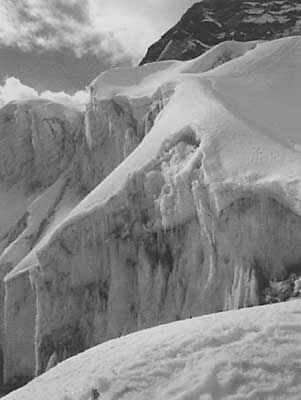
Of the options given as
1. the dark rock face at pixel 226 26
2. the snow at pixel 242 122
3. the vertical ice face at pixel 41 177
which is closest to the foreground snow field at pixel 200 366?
the snow at pixel 242 122

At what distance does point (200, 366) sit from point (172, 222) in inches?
660

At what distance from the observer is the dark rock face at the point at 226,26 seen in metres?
88.0

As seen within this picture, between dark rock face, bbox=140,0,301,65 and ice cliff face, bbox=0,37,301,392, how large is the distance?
4585cm

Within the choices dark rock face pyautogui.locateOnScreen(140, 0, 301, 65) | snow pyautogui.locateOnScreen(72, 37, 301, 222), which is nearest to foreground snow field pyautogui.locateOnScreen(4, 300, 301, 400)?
snow pyautogui.locateOnScreen(72, 37, 301, 222)

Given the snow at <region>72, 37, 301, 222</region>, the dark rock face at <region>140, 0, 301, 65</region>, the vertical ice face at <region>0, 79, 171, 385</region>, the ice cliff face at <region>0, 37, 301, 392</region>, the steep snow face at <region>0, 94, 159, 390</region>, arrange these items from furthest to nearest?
the dark rock face at <region>140, 0, 301, 65</region>, the steep snow face at <region>0, 94, 159, 390</region>, the vertical ice face at <region>0, 79, 171, 385</region>, the snow at <region>72, 37, 301, 222</region>, the ice cliff face at <region>0, 37, 301, 392</region>

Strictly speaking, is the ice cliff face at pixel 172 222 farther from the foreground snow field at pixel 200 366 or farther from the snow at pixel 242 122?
the foreground snow field at pixel 200 366

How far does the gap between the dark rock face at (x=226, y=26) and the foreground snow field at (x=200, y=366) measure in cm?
7505

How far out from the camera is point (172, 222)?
87.1ft

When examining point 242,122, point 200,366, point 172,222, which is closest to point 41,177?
point 242,122

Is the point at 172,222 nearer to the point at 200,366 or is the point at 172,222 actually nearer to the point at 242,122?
the point at 242,122

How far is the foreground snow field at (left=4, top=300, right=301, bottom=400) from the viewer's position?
9.40m

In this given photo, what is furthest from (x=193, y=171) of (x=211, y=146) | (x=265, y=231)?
(x=265, y=231)

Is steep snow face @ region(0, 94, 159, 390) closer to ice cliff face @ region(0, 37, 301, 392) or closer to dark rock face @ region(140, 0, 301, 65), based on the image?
ice cliff face @ region(0, 37, 301, 392)

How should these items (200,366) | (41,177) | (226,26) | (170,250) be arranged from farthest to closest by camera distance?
(226,26)
(41,177)
(170,250)
(200,366)
